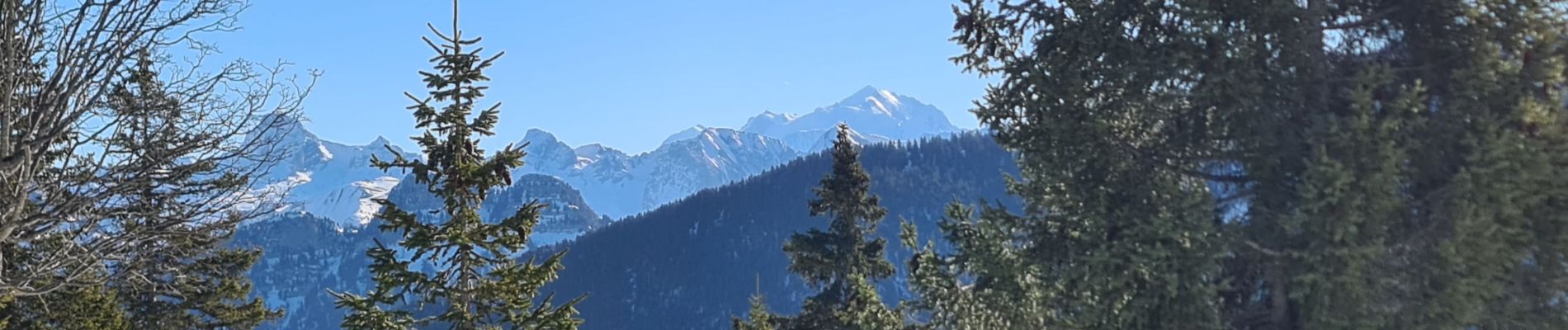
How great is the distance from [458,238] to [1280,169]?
254 inches

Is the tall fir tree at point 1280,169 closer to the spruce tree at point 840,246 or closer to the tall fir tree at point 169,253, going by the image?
the tall fir tree at point 169,253

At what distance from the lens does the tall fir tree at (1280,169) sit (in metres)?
6.29

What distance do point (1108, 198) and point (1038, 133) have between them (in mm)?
722

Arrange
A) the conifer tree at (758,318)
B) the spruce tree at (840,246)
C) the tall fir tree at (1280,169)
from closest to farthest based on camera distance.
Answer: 1. the tall fir tree at (1280,169)
2. the spruce tree at (840,246)
3. the conifer tree at (758,318)

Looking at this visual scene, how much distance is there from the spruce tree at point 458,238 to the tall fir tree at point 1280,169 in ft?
12.8

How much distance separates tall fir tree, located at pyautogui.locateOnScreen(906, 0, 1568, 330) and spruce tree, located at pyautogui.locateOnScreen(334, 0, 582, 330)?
390cm

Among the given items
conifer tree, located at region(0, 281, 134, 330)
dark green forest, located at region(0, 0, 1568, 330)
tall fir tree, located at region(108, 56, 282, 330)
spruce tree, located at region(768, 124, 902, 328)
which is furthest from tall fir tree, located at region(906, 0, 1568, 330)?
conifer tree, located at region(0, 281, 134, 330)

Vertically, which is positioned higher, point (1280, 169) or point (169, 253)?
point (169, 253)

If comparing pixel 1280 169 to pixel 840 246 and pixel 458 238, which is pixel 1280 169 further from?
pixel 840 246

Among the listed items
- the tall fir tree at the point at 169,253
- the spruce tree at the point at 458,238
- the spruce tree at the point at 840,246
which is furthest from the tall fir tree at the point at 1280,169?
the spruce tree at the point at 840,246

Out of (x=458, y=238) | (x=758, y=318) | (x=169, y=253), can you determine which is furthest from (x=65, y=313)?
(x=758, y=318)

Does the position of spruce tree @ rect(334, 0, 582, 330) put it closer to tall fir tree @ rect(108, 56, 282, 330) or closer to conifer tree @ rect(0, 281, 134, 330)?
tall fir tree @ rect(108, 56, 282, 330)

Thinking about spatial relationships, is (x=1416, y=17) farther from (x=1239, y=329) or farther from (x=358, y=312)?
(x=358, y=312)

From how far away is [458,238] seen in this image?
30.7 feet
